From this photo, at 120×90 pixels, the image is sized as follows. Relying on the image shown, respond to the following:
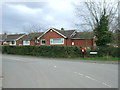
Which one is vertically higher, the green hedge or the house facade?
the house facade

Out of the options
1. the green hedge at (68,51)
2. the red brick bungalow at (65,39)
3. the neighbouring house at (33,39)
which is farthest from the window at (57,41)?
the green hedge at (68,51)

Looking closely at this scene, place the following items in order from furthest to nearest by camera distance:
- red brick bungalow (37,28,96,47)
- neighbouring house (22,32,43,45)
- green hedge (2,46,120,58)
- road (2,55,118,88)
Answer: neighbouring house (22,32,43,45) < red brick bungalow (37,28,96,47) < green hedge (2,46,120,58) < road (2,55,118,88)

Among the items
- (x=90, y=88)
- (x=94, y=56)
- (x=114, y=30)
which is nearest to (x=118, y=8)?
(x=114, y=30)

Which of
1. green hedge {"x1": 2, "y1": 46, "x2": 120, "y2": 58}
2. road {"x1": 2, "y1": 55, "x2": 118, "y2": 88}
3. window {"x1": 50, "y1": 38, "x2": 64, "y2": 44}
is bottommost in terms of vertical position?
road {"x1": 2, "y1": 55, "x2": 118, "y2": 88}

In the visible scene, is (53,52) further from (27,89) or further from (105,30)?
(27,89)

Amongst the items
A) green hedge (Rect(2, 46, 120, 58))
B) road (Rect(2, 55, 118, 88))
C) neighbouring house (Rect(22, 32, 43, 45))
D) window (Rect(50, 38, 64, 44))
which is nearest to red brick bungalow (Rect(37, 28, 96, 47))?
window (Rect(50, 38, 64, 44))

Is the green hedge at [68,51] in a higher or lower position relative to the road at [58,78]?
higher

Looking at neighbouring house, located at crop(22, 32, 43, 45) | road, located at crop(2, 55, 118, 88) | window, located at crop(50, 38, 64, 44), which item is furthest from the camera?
neighbouring house, located at crop(22, 32, 43, 45)

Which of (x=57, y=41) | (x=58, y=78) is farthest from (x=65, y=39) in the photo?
(x=58, y=78)

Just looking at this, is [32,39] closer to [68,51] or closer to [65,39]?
[65,39]

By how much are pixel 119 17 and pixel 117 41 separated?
4.41m

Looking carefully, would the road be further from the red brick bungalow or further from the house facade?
the house facade

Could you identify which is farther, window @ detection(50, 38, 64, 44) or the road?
window @ detection(50, 38, 64, 44)

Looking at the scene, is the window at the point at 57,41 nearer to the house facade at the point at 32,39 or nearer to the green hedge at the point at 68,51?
the house facade at the point at 32,39
